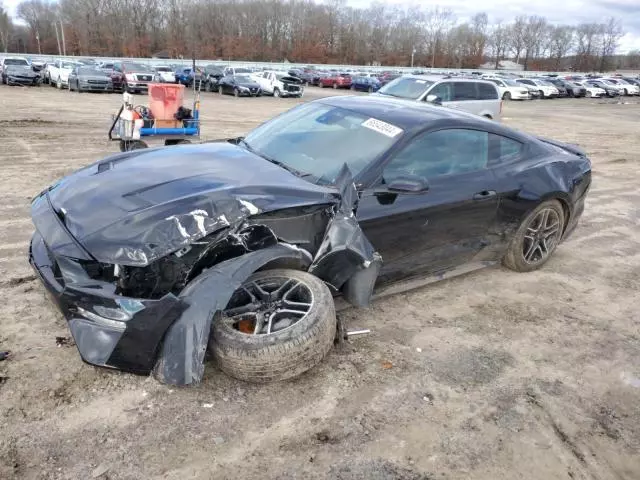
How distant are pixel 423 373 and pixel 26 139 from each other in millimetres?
10474

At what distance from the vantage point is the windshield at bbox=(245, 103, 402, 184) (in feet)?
12.3

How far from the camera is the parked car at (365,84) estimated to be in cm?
3603

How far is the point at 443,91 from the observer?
42.1 feet

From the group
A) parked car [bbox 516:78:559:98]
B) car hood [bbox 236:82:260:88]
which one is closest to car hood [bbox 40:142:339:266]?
car hood [bbox 236:82:260:88]

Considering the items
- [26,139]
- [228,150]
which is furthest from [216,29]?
[228,150]

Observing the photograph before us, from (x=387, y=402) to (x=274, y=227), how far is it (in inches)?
48.4

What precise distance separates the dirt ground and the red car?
3718 centimetres

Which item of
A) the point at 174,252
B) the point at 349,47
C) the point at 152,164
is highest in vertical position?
the point at 349,47

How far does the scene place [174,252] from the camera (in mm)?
2850

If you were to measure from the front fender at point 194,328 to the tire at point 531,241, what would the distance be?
2.83 metres

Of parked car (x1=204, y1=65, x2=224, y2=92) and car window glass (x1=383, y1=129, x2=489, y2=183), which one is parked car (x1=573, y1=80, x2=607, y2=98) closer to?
parked car (x1=204, y1=65, x2=224, y2=92)

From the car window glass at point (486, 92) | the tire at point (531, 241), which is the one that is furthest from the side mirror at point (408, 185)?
the car window glass at point (486, 92)

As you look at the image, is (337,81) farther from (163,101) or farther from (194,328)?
(194,328)

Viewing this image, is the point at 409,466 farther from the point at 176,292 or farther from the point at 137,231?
the point at 137,231
